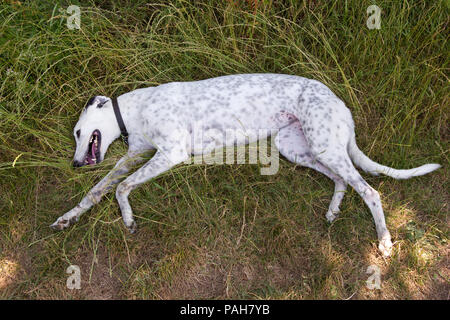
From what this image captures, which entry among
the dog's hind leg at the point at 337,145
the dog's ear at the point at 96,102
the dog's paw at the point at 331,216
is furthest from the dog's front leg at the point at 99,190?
the dog's paw at the point at 331,216

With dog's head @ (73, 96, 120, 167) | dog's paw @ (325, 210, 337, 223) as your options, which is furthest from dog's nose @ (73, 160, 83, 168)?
dog's paw @ (325, 210, 337, 223)

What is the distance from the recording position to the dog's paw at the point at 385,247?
277 cm

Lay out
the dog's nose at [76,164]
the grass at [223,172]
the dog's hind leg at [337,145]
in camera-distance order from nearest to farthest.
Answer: the grass at [223,172] → the dog's hind leg at [337,145] → the dog's nose at [76,164]

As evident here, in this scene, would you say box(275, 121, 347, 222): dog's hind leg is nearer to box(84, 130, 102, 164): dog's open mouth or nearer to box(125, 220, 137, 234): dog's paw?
box(125, 220, 137, 234): dog's paw

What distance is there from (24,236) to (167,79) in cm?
188

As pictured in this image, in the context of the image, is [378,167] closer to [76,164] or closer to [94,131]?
[94,131]

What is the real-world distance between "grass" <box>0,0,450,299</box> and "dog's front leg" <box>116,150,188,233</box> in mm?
90

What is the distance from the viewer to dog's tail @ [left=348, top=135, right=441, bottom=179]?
2.98 metres

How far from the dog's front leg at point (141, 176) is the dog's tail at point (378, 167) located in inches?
58.0

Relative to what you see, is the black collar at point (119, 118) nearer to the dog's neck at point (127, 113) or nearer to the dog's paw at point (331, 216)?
the dog's neck at point (127, 113)

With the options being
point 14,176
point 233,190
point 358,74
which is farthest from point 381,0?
point 14,176

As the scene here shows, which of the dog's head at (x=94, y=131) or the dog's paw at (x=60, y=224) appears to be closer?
the dog's paw at (x=60, y=224)

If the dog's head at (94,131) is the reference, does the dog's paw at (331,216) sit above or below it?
below

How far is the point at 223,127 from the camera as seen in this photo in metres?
3.13
